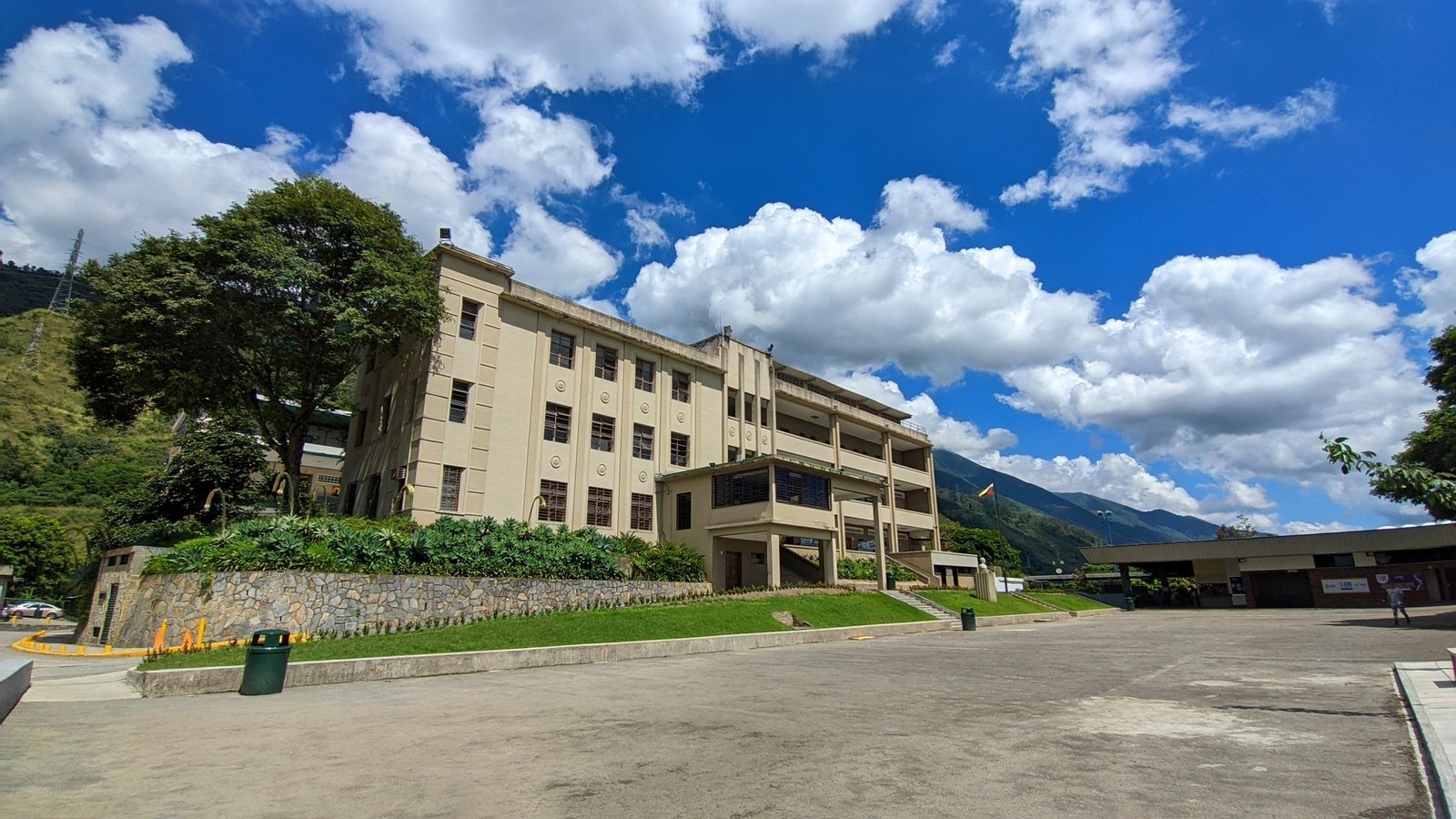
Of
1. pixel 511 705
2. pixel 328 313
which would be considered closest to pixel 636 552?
pixel 328 313

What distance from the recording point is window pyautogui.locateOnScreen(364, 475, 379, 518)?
28.8 m

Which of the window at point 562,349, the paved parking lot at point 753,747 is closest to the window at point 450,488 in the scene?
the window at point 562,349

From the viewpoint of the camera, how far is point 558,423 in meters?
31.0

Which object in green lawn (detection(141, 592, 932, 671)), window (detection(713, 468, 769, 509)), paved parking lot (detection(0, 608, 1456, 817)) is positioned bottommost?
paved parking lot (detection(0, 608, 1456, 817))

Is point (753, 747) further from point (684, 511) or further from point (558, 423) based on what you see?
point (684, 511)

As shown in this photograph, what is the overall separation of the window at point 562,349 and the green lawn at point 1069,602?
3163 centimetres

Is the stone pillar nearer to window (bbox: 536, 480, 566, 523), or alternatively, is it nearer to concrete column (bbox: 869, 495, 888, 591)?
concrete column (bbox: 869, 495, 888, 591)

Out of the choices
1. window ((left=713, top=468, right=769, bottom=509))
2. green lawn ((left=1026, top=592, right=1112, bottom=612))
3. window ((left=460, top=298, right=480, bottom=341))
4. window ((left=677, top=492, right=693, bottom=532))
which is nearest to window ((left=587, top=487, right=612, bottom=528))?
window ((left=677, top=492, right=693, bottom=532))

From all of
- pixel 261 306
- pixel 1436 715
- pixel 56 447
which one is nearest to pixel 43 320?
pixel 56 447

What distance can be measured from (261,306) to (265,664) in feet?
60.1

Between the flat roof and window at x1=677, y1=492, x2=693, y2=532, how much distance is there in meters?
30.2

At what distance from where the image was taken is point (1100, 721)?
8680 mm

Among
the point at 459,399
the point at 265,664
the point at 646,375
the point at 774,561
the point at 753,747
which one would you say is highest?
the point at 646,375

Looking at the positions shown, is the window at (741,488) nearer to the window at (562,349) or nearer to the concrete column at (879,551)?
the concrete column at (879,551)
